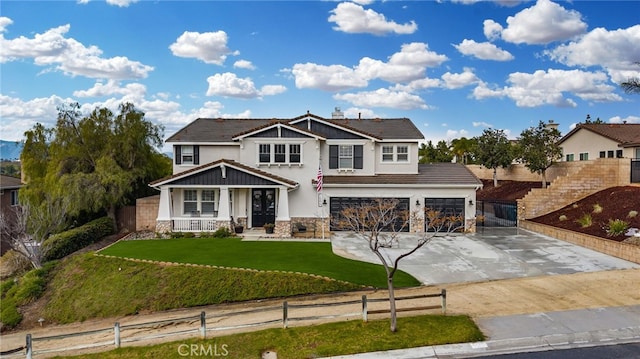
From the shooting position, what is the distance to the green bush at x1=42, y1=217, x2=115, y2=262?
21578mm

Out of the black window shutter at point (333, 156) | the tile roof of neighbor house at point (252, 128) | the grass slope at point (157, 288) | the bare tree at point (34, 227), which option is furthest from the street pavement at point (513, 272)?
the bare tree at point (34, 227)

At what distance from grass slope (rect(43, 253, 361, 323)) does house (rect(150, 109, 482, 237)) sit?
7.08m

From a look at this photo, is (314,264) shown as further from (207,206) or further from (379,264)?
(207,206)

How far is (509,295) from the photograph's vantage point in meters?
13.8

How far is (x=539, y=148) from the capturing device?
→ 33.7m

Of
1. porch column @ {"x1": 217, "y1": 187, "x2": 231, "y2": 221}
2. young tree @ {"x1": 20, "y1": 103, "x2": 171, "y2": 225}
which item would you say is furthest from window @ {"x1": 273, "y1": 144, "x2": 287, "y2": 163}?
young tree @ {"x1": 20, "y1": 103, "x2": 171, "y2": 225}

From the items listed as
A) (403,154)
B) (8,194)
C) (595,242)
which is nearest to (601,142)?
(595,242)

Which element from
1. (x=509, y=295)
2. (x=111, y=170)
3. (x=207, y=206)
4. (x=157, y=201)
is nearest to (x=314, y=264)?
(x=509, y=295)

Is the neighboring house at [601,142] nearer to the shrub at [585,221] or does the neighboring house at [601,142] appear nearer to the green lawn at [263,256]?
the shrub at [585,221]

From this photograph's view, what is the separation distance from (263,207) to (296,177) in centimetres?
277

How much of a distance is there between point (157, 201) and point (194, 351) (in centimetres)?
1731

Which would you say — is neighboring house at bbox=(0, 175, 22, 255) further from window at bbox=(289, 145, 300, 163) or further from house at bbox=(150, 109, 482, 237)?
window at bbox=(289, 145, 300, 163)

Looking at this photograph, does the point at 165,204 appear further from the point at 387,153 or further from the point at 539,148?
the point at 539,148

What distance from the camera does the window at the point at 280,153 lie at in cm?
2644
